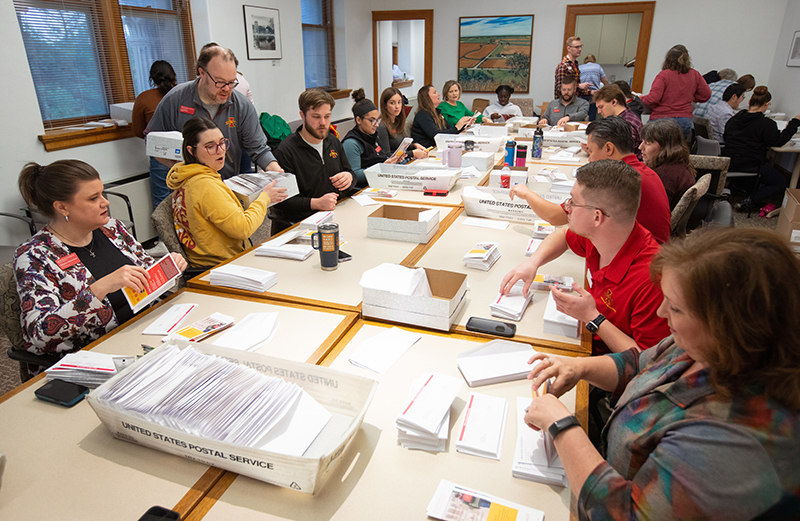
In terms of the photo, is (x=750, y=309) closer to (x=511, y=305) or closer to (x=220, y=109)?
(x=511, y=305)

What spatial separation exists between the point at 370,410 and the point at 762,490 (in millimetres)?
796

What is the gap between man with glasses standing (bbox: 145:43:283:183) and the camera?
297 cm

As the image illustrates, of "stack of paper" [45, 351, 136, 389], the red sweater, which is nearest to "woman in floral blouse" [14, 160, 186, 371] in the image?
"stack of paper" [45, 351, 136, 389]

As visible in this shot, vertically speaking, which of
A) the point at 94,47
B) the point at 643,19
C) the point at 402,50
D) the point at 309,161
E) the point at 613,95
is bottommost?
the point at 309,161

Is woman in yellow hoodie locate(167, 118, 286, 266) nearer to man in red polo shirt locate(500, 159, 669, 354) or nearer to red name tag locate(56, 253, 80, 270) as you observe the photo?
red name tag locate(56, 253, 80, 270)

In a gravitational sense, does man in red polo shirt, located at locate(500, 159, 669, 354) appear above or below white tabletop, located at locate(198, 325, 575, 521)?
above

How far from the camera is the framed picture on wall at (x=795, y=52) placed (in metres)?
6.59

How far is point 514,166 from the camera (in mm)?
3965

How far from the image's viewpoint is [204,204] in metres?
2.26

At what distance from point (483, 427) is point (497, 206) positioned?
1724 millimetres

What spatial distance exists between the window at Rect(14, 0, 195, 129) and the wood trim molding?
6.12 metres

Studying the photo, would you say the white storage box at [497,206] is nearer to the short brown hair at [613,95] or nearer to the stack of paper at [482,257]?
the stack of paper at [482,257]

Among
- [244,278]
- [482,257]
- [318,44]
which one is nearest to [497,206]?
[482,257]

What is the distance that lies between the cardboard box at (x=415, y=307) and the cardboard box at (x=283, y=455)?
0.47 m
